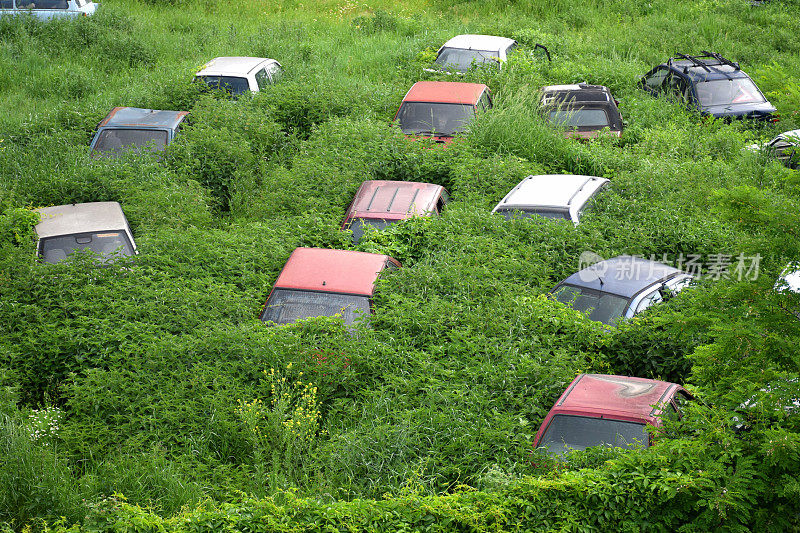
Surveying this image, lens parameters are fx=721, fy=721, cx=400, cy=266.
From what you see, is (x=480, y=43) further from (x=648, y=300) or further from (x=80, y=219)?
(x=80, y=219)

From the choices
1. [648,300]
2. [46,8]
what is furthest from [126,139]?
[46,8]

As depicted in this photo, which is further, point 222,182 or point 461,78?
point 461,78

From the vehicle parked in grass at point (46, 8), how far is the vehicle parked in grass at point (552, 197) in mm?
15191

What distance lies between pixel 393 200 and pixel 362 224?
2.29ft

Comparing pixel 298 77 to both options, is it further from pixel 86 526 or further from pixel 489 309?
pixel 86 526

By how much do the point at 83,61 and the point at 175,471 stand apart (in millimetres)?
15057

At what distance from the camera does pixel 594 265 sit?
8.56m

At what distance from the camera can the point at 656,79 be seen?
15.6 m

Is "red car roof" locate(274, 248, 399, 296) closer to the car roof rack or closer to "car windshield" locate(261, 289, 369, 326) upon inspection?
"car windshield" locate(261, 289, 369, 326)

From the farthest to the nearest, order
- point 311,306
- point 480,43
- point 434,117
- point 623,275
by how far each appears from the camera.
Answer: point 480,43, point 434,117, point 623,275, point 311,306

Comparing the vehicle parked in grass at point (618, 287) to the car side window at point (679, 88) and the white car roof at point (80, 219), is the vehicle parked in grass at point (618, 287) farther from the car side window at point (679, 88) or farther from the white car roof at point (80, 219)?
the car side window at point (679, 88)

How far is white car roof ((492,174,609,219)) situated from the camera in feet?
32.1

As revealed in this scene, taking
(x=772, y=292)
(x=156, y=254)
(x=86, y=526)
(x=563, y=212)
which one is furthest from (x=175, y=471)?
(x=563, y=212)

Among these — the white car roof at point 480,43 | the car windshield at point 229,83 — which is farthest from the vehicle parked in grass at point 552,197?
the white car roof at point 480,43
